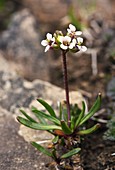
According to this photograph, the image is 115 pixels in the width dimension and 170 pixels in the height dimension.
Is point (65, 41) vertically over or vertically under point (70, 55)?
under

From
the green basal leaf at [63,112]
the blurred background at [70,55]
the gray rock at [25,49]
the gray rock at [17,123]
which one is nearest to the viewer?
the gray rock at [17,123]

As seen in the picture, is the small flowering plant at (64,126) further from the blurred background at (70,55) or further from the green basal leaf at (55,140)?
the blurred background at (70,55)

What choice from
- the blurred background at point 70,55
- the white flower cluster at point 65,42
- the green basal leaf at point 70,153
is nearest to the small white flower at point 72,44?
the white flower cluster at point 65,42

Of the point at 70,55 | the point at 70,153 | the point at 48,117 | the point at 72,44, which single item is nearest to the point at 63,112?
the point at 48,117

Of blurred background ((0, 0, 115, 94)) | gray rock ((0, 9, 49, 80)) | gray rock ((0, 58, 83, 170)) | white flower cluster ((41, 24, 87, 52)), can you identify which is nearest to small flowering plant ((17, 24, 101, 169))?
white flower cluster ((41, 24, 87, 52))

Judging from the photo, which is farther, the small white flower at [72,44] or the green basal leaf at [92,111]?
the green basal leaf at [92,111]

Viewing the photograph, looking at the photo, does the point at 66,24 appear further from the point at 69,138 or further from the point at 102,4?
the point at 69,138

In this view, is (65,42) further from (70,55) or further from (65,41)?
(70,55)

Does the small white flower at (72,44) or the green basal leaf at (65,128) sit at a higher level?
the small white flower at (72,44)
